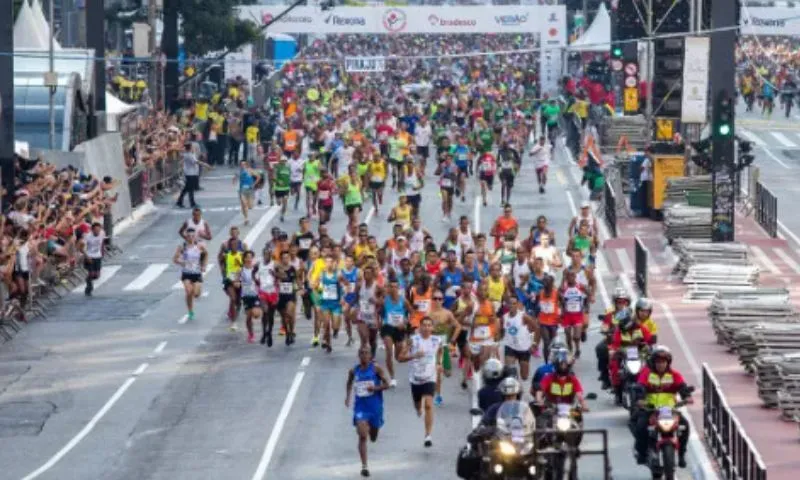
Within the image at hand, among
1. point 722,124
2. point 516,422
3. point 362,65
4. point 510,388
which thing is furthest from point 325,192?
point 362,65

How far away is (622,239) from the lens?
159 feet

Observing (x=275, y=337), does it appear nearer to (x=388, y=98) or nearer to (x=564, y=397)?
(x=564, y=397)

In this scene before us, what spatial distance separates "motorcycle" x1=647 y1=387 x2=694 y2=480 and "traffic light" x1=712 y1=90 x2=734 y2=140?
66.5 feet

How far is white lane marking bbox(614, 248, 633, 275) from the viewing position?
143 ft

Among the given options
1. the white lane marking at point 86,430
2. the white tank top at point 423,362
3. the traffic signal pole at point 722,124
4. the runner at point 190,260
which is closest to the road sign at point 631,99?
the traffic signal pole at point 722,124

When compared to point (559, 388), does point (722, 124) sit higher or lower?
higher

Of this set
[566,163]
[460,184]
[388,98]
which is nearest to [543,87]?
[388,98]

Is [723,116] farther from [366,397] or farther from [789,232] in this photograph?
[366,397]

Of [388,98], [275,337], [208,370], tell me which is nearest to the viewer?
[208,370]

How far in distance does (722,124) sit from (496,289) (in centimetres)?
1293

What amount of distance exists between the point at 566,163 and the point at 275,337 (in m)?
29.2

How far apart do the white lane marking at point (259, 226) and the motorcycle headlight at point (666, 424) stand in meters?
22.2

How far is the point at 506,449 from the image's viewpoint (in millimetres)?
22203

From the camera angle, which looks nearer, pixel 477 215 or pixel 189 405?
pixel 189 405
